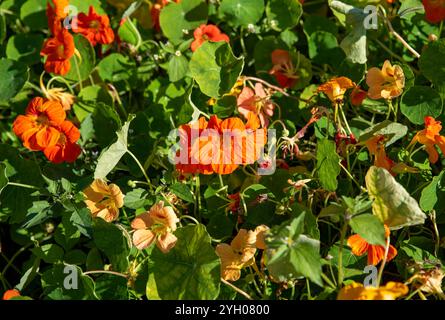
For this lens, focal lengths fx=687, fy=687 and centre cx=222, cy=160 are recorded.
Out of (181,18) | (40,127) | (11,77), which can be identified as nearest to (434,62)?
(181,18)

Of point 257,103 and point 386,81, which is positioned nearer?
point 386,81

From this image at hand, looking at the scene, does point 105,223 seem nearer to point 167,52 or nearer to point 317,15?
point 167,52

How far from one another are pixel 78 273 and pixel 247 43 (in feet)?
2.92

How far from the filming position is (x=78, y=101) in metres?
1.93

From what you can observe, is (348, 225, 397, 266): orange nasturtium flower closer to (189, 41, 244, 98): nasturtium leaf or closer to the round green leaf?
(189, 41, 244, 98): nasturtium leaf

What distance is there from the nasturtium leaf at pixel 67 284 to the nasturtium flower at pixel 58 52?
0.57m

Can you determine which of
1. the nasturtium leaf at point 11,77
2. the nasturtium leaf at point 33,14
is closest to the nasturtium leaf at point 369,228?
the nasturtium leaf at point 11,77

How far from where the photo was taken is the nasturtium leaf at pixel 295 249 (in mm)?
1232

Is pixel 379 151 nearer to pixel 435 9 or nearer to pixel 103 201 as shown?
pixel 435 9

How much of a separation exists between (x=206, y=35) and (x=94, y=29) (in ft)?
1.06

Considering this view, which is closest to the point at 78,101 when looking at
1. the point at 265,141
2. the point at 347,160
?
the point at 265,141

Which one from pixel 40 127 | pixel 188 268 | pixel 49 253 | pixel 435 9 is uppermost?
pixel 435 9

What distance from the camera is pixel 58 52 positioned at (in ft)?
6.21
